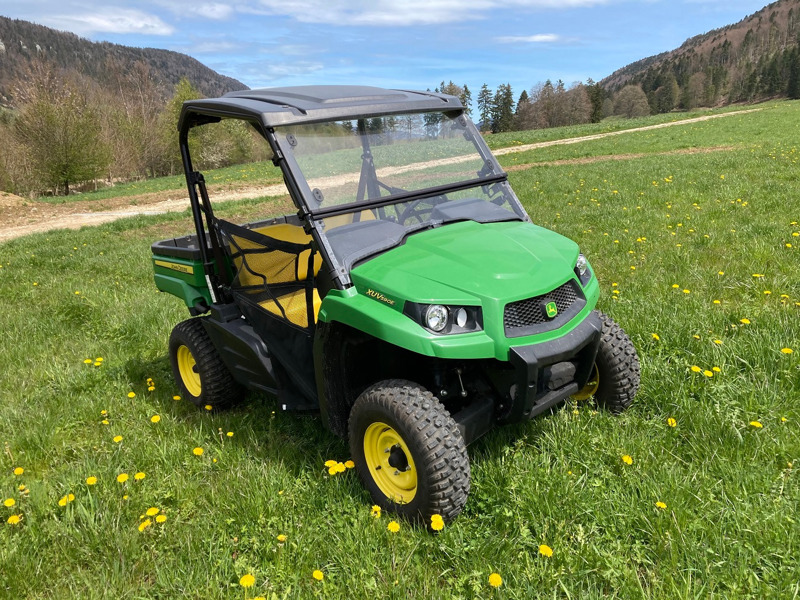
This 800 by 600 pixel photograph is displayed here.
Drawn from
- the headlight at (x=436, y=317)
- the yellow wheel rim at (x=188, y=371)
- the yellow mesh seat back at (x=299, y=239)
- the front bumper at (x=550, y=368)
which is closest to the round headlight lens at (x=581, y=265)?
the front bumper at (x=550, y=368)

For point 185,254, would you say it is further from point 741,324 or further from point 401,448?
point 741,324

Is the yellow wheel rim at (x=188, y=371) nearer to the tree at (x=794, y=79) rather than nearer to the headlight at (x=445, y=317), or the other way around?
the headlight at (x=445, y=317)

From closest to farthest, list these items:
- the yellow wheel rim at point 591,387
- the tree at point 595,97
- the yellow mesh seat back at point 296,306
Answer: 1. the yellow mesh seat back at point 296,306
2. the yellow wheel rim at point 591,387
3. the tree at point 595,97

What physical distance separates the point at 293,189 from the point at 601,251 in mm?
4187

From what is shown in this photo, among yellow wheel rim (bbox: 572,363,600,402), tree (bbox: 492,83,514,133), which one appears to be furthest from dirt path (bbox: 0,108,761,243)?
tree (bbox: 492,83,514,133)

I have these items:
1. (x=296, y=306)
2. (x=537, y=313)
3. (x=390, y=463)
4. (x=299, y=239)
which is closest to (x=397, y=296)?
(x=537, y=313)

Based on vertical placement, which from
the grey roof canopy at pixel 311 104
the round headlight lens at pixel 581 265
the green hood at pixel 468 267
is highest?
the grey roof canopy at pixel 311 104

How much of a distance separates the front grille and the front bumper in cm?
7

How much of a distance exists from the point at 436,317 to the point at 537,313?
0.46 m

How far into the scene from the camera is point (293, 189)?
8.53 feet

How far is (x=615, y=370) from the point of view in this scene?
9.55 feet

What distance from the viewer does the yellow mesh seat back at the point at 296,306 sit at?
2.89 meters

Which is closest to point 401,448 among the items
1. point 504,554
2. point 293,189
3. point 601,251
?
point 504,554

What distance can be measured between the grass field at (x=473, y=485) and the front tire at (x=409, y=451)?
123mm
